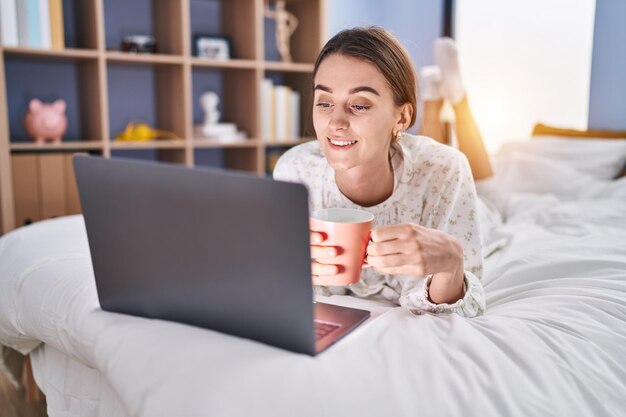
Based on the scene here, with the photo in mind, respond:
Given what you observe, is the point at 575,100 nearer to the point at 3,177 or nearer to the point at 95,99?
the point at 95,99

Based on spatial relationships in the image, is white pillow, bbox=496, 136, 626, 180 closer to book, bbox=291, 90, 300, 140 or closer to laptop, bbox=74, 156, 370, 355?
book, bbox=291, 90, 300, 140

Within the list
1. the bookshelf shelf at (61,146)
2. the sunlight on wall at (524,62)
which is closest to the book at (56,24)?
the bookshelf shelf at (61,146)

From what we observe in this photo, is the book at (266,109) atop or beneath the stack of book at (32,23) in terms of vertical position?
beneath

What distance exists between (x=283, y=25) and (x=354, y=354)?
277cm

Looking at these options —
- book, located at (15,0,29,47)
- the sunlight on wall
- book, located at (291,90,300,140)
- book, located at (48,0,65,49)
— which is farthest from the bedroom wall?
book, located at (15,0,29,47)

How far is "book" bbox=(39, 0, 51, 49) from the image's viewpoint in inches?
92.0

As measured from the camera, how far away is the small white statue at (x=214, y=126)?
2.90 metres

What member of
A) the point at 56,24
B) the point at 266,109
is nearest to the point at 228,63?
the point at 266,109

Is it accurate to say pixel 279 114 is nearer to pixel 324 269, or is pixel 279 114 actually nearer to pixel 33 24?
pixel 33 24

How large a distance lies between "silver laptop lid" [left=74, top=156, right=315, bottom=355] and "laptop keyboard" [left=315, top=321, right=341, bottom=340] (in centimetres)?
7

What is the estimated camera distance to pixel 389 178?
1.14m

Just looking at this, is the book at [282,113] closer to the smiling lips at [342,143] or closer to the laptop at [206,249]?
the smiling lips at [342,143]

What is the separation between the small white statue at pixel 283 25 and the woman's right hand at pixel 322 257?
8.60 ft

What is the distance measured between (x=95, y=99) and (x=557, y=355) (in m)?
2.31
